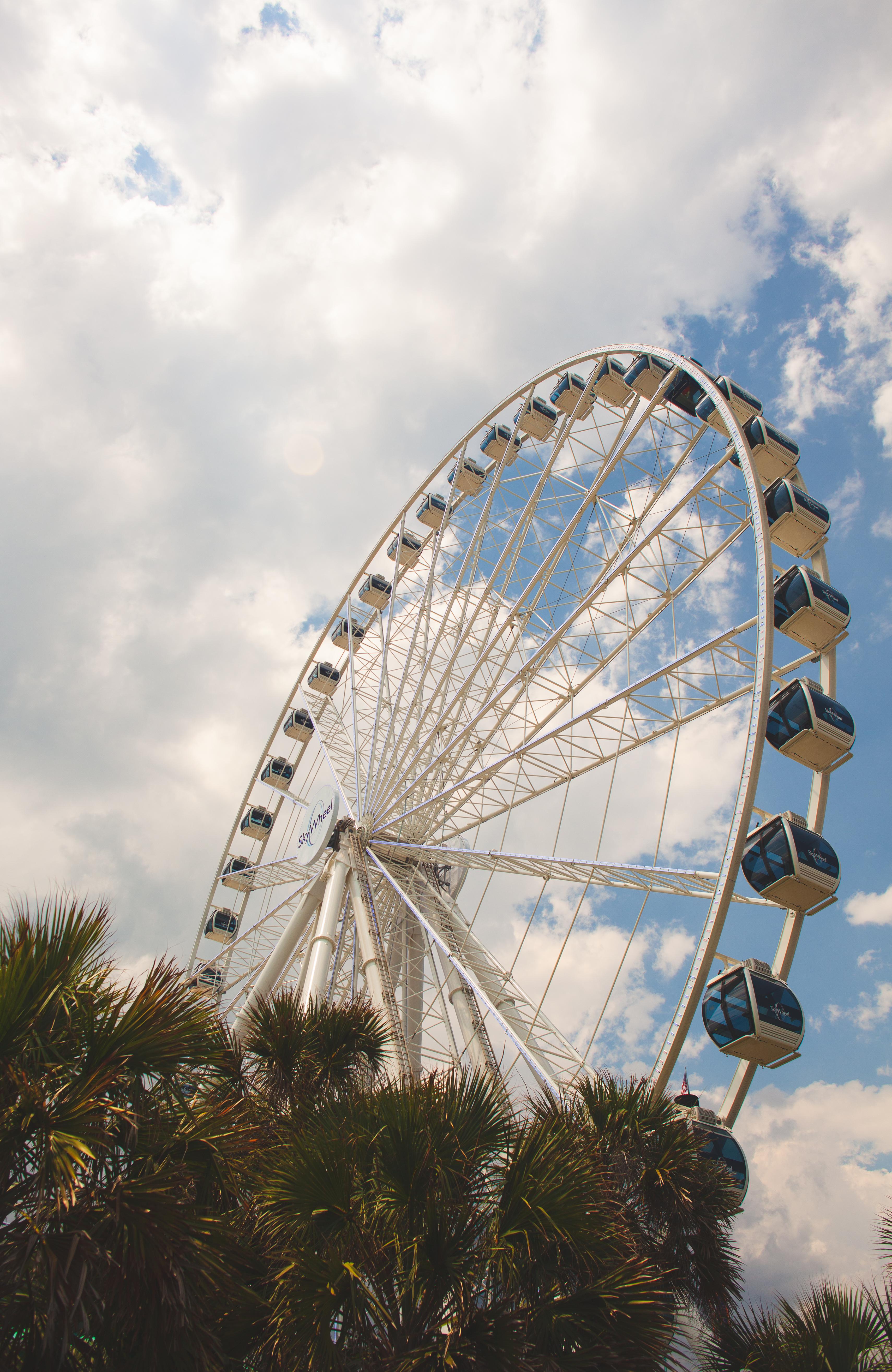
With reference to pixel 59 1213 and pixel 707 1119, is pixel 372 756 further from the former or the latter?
pixel 59 1213

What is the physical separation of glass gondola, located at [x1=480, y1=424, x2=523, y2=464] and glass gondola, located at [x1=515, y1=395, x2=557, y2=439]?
1.73 feet

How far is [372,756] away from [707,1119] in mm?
13520

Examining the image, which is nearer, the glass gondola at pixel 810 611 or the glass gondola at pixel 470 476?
the glass gondola at pixel 810 611

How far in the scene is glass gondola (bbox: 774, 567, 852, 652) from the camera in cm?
1245

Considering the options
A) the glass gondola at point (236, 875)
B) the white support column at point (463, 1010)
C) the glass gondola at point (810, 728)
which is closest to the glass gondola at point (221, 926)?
the glass gondola at point (236, 875)

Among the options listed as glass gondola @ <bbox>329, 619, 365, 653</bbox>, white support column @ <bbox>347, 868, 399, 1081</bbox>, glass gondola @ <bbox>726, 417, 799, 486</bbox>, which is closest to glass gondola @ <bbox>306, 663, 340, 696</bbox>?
glass gondola @ <bbox>329, 619, 365, 653</bbox>

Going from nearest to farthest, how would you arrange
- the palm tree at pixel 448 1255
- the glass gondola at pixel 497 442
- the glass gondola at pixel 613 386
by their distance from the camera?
the palm tree at pixel 448 1255 → the glass gondola at pixel 613 386 → the glass gondola at pixel 497 442

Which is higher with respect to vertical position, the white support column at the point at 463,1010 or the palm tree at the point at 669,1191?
the white support column at the point at 463,1010

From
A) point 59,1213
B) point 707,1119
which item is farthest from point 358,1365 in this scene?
point 707,1119

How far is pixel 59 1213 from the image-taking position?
4375 millimetres

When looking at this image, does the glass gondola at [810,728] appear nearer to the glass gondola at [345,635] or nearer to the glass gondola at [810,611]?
the glass gondola at [810,611]

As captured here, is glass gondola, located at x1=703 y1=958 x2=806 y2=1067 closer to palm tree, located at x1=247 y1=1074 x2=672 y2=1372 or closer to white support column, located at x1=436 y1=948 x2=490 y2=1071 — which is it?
palm tree, located at x1=247 y1=1074 x2=672 y2=1372

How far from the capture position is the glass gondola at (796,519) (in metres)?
13.6

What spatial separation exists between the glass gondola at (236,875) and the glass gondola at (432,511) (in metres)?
14.1
